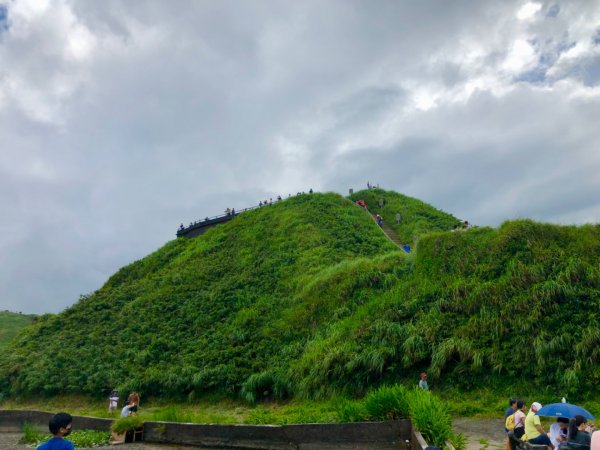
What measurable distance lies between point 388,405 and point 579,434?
4.05m

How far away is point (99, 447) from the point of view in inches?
535

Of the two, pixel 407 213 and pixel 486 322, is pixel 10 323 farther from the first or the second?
pixel 486 322

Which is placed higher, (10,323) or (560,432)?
(10,323)

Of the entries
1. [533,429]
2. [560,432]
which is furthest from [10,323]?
[560,432]

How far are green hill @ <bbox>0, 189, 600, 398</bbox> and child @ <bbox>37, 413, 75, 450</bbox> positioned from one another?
1072 centimetres

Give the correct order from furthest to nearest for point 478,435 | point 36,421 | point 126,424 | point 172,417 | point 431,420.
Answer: point 36,421
point 172,417
point 126,424
point 478,435
point 431,420

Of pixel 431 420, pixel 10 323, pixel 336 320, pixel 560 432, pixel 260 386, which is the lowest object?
pixel 560 432

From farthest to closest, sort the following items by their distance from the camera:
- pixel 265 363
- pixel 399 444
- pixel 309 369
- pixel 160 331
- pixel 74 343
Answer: pixel 74 343 < pixel 160 331 < pixel 265 363 < pixel 309 369 < pixel 399 444

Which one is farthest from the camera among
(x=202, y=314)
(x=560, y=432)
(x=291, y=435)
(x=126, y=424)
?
(x=202, y=314)

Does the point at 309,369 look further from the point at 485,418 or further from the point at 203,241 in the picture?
the point at 203,241

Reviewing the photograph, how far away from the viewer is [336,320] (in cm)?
1916

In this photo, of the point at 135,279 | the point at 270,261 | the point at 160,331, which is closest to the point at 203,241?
the point at 135,279

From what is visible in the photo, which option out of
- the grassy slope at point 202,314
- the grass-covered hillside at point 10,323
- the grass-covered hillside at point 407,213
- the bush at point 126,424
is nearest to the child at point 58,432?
the bush at point 126,424

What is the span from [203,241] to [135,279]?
21.4 feet
